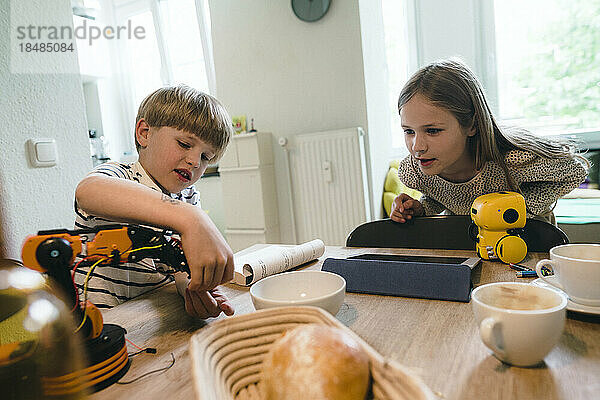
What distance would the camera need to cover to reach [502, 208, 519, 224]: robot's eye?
826mm

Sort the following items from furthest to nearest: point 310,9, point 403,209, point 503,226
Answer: point 310,9 → point 403,209 → point 503,226

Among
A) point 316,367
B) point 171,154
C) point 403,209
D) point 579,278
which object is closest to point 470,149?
point 403,209

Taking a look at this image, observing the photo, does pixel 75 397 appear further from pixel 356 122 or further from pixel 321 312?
pixel 356 122

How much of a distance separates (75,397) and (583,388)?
1.48 feet

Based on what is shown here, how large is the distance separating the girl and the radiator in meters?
1.39

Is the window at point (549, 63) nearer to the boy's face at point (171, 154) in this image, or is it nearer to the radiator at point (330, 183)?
the radiator at point (330, 183)

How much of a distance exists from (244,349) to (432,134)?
3.15 ft

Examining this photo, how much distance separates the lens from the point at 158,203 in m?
0.62

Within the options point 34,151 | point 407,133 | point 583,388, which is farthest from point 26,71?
point 583,388

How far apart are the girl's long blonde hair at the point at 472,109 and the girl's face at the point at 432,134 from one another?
0.02 m

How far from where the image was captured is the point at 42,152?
4.66 ft

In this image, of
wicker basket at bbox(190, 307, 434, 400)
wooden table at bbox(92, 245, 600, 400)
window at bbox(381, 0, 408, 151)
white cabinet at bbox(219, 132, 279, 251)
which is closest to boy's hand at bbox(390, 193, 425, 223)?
wooden table at bbox(92, 245, 600, 400)

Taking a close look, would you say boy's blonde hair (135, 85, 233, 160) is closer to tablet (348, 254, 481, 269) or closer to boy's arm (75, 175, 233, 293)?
boy's arm (75, 175, 233, 293)

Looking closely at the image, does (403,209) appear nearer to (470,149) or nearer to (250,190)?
(470,149)
